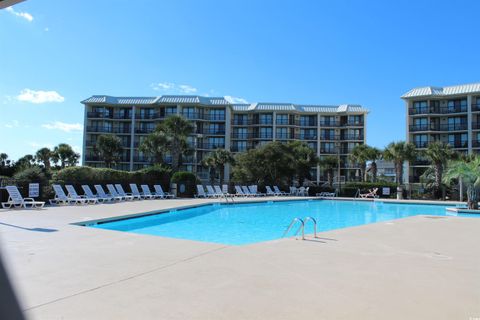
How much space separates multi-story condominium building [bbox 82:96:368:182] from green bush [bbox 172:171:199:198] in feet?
76.9

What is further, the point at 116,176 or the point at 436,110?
the point at 436,110

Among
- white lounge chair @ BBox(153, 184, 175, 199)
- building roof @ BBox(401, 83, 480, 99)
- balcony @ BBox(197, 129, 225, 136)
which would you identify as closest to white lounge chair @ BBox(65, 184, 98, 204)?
white lounge chair @ BBox(153, 184, 175, 199)

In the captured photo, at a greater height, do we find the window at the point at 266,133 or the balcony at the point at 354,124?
the balcony at the point at 354,124

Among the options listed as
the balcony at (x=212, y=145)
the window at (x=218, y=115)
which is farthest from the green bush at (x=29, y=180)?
the window at (x=218, y=115)

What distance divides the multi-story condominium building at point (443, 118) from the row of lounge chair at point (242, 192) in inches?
766

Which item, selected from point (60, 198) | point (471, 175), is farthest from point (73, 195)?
point (471, 175)

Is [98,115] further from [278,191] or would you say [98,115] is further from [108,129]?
[278,191]

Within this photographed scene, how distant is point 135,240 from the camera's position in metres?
7.60

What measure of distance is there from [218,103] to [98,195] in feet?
114

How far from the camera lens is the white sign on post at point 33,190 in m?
16.7

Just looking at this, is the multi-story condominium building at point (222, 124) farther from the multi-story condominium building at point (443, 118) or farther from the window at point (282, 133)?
the multi-story condominium building at point (443, 118)

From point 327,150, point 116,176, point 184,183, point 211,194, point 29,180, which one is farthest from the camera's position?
point 327,150

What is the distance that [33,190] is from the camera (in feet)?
55.3

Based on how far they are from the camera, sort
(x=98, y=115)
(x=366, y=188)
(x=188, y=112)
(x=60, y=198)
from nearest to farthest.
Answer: (x=60, y=198), (x=366, y=188), (x=188, y=112), (x=98, y=115)
